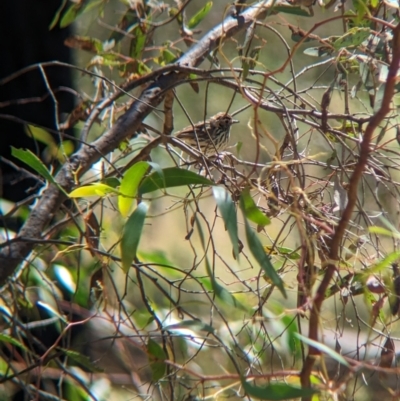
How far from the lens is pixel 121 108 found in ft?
6.16

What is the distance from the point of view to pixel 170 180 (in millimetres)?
1152

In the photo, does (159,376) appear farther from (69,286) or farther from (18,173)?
(18,173)

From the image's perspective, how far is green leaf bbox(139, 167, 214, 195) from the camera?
1139mm

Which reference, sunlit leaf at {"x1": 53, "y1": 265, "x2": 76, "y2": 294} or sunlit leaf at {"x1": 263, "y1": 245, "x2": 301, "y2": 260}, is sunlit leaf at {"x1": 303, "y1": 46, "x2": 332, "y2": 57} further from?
sunlit leaf at {"x1": 53, "y1": 265, "x2": 76, "y2": 294}

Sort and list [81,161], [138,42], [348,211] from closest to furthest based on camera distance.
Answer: [348,211], [81,161], [138,42]

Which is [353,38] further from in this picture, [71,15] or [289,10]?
[71,15]

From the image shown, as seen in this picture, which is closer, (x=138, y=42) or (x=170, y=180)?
(x=170, y=180)

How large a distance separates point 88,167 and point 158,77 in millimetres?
284

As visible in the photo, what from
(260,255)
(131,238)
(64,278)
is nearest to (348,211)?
(260,255)

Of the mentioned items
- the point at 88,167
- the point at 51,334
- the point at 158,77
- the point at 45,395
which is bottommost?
the point at 51,334

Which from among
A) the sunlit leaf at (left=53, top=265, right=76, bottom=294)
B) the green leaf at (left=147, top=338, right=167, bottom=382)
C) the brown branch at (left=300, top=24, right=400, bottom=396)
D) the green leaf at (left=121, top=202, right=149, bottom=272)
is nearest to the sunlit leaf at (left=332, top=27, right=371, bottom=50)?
the brown branch at (left=300, top=24, right=400, bottom=396)

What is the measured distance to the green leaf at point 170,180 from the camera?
1.14 m

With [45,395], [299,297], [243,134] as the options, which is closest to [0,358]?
[45,395]

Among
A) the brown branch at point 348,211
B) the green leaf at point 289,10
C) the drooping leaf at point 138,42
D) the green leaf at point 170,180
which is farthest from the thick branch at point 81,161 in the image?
the brown branch at point 348,211
